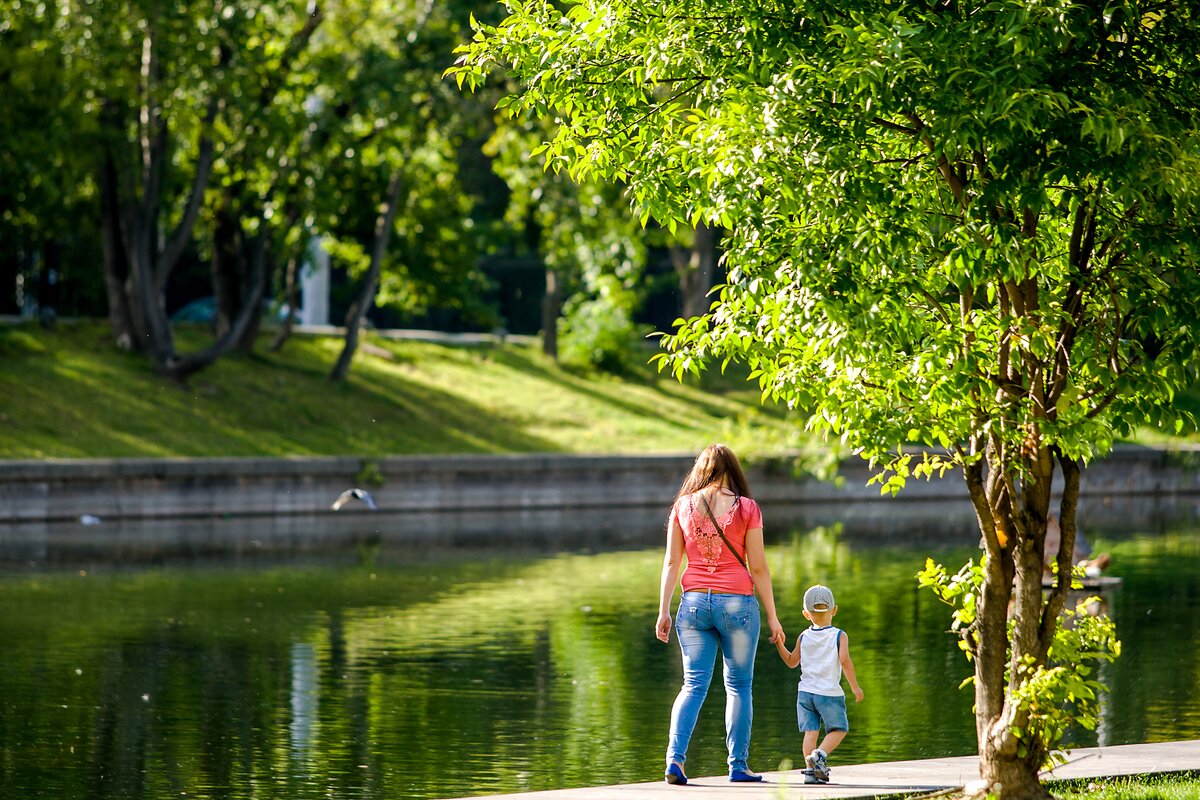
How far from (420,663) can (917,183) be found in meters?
7.05

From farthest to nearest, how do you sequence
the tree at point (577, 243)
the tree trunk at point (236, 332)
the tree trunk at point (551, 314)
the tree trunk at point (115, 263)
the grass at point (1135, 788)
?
1. the tree trunk at point (551, 314)
2. the tree at point (577, 243)
3. the tree trunk at point (236, 332)
4. the tree trunk at point (115, 263)
5. the grass at point (1135, 788)

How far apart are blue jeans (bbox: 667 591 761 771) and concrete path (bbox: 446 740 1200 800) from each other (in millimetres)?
218

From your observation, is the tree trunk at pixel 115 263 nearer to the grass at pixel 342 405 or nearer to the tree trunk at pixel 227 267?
the grass at pixel 342 405

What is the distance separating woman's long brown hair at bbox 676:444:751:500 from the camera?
8156mm

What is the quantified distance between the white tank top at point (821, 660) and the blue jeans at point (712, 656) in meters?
0.28

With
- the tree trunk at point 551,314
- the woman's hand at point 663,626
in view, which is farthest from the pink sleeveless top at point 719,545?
the tree trunk at point 551,314

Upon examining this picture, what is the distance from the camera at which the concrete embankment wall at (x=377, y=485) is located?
24188mm

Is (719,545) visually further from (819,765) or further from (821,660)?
(819,765)

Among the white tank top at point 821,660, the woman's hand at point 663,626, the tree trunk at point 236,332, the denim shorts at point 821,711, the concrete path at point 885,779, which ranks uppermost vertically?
the tree trunk at point 236,332

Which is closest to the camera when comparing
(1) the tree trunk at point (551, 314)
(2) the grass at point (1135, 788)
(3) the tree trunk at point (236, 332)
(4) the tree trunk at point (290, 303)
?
(2) the grass at point (1135, 788)

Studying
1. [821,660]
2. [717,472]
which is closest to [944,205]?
[717,472]

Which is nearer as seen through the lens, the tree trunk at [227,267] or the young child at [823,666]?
the young child at [823,666]

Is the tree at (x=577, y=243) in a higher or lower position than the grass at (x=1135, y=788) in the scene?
higher

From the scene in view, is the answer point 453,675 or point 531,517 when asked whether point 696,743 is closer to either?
point 453,675
